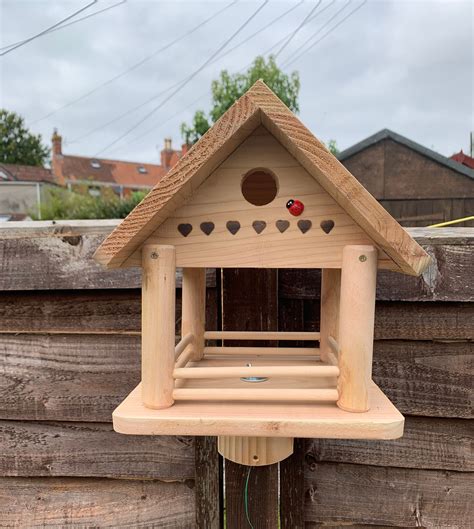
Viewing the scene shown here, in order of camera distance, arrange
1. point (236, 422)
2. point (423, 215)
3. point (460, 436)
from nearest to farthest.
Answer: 1. point (236, 422)
2. point (460, 436)
3. point (423, 215)

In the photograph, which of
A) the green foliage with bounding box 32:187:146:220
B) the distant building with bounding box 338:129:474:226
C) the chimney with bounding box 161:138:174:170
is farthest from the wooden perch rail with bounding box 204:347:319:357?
the chimney with bounding box 161:138:174:170

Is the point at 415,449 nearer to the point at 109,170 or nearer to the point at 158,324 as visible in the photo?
the point at 158,324

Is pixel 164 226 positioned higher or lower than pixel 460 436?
higher

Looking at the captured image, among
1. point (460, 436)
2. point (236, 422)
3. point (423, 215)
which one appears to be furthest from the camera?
point (423, 215)

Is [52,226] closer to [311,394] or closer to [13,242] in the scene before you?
[13,242]

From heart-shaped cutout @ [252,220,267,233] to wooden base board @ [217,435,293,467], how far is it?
0.33 metres

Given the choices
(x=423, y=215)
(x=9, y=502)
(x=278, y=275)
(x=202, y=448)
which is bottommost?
(x=9, y=502)

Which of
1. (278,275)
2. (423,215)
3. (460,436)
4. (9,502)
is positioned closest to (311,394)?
(278,275)

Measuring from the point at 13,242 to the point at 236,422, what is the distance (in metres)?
0.59

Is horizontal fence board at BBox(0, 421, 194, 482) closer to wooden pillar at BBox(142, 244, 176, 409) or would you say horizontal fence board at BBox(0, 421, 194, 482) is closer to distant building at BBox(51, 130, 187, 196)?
wooden pillar at BBox(142, 244, 176, 409)

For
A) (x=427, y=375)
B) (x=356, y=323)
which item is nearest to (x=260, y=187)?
(x=356, y=323)

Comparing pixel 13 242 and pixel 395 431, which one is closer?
pixel 395 431

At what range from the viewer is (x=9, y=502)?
91 cm

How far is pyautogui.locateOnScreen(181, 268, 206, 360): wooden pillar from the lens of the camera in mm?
730
